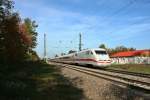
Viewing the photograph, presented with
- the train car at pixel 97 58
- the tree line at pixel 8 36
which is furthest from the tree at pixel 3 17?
the train car at pixel 97 58

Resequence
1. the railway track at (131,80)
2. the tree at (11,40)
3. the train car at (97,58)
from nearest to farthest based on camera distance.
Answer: the railway track at (131,80) < the train car at (97,58) < the tree at (11,40)

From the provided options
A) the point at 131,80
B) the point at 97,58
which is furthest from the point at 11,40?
the point at 131,80

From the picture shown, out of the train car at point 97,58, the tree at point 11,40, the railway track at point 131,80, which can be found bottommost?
the railway track at point 131,80

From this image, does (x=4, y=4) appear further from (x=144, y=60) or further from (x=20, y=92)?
(x=144, y=60)

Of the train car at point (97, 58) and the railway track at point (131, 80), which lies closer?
the railway track at point (131, 80)

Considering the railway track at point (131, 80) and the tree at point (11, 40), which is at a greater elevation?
the tree at point (11, 40)

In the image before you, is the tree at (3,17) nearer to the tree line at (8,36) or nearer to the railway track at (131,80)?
the tree line at (8,36)

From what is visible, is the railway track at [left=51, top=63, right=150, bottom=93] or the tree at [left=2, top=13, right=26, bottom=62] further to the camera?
the tree at [left=2, top=13, right=26, bottom=62]

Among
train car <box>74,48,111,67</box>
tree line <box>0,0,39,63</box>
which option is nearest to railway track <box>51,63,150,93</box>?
train car <box>74,48,111,67</box>

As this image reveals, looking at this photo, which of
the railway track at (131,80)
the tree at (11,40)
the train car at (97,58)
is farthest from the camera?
the tree at (11,40)

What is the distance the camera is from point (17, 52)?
45.9 m

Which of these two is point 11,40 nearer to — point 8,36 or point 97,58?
point 8,36

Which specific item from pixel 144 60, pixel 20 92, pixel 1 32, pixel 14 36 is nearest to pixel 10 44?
pixel 14 36

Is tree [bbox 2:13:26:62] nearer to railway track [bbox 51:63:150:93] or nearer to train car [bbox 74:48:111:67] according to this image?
train car [bbox 74:48:111:67]
